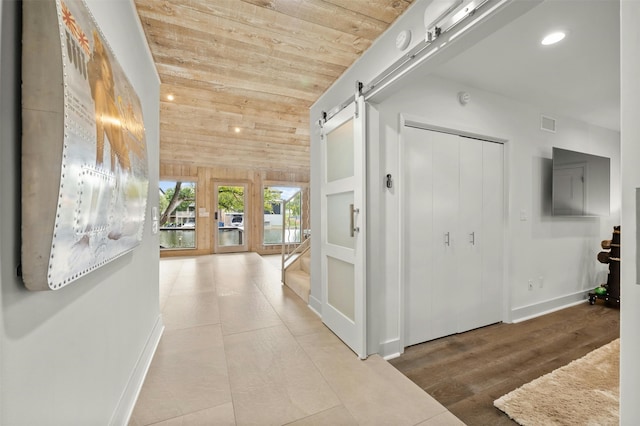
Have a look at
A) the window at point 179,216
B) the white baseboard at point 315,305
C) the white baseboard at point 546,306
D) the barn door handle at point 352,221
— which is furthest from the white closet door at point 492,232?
the window at point 179,216

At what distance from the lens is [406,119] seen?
7.21ft

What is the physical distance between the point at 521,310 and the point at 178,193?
7249 mm

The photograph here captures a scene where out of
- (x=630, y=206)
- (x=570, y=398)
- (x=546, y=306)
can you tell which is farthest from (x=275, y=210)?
(x=630, y=206)

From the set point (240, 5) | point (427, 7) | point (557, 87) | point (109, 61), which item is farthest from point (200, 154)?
point (557, 87)

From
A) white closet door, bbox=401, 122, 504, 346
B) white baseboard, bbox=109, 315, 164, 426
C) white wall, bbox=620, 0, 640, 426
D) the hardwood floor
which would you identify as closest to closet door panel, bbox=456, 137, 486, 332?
white closet door, bbox=401, 122, 504, 346

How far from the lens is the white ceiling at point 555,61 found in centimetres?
172

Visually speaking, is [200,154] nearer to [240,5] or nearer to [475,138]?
[240,5]

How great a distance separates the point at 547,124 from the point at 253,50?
338 cm

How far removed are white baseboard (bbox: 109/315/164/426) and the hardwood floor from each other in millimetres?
1766

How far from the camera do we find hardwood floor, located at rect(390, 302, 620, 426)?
5.52ft

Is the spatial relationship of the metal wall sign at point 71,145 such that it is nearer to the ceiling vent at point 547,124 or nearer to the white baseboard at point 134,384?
the white baseboard at point 134,384

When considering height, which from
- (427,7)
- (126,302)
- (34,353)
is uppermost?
A: (427,7)

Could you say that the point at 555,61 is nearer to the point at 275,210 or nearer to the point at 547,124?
the point at 547,124

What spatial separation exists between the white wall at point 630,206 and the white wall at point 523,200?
139cm
